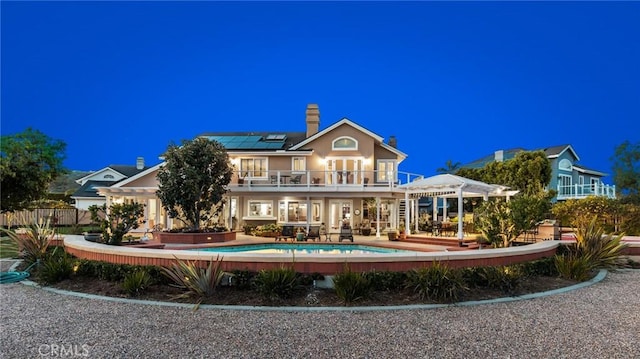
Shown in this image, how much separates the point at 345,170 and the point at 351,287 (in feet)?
57.0

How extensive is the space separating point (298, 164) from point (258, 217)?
4.28m

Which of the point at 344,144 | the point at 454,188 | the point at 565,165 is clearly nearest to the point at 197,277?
the point at 454,188

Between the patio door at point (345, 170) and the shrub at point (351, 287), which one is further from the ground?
the patio door at point (345, 170)

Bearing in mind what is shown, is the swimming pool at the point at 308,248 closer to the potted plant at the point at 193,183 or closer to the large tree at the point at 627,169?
the potted plant at the point at 193,183

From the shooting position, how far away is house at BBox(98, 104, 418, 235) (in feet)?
81.6

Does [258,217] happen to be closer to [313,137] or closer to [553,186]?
[313,137]

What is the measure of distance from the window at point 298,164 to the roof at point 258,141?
116 cm

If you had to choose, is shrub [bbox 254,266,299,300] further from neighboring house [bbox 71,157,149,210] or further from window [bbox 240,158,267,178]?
neighboring house [bbox 71,157,149,210]

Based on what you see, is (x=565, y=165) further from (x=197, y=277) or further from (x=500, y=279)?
(x=197, y=277)

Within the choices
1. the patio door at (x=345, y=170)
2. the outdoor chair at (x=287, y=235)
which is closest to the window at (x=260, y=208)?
the patio door at (x=345, y=170)

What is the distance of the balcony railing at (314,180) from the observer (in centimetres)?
2383

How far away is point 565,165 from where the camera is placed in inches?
1465

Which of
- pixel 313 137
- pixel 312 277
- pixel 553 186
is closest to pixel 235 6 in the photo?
pixel 313 137

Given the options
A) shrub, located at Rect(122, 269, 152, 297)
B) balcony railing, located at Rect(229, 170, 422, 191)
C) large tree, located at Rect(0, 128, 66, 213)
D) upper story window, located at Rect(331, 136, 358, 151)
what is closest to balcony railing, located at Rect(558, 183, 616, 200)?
balcony railing, located at Rect(229, 170, 422, 191)
